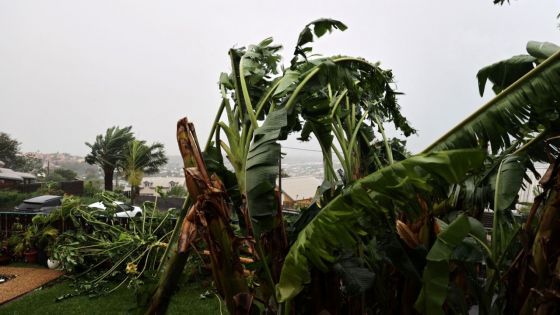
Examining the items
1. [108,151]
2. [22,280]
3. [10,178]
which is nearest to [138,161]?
[108,151]

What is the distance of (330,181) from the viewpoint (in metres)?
2.87

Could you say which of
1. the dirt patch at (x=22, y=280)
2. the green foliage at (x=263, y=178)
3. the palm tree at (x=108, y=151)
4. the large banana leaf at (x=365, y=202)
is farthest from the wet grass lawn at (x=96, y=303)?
the palm tree at (x=108, y=151)

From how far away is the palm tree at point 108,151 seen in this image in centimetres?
2284

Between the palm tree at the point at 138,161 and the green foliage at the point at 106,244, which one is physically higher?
the palm tree at the point at 138,161

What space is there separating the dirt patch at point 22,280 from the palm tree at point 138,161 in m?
9.32

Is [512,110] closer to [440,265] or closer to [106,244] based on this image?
[440,265]

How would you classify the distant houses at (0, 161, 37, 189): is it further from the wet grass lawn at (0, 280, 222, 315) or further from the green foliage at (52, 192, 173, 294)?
the wet grass lawn at (0, 280, 222, 315)

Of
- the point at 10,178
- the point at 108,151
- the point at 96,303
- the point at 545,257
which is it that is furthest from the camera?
the point at 10,178

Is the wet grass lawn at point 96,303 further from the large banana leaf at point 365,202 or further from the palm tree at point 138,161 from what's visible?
the palm tree at point 138,161

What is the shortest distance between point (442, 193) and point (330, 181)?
125cm

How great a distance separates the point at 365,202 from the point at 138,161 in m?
21.8

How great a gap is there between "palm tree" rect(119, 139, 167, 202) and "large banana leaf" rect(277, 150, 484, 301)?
16168mm

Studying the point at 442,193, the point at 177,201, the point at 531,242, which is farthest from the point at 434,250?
the point at 177,201

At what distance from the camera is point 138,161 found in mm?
21531
